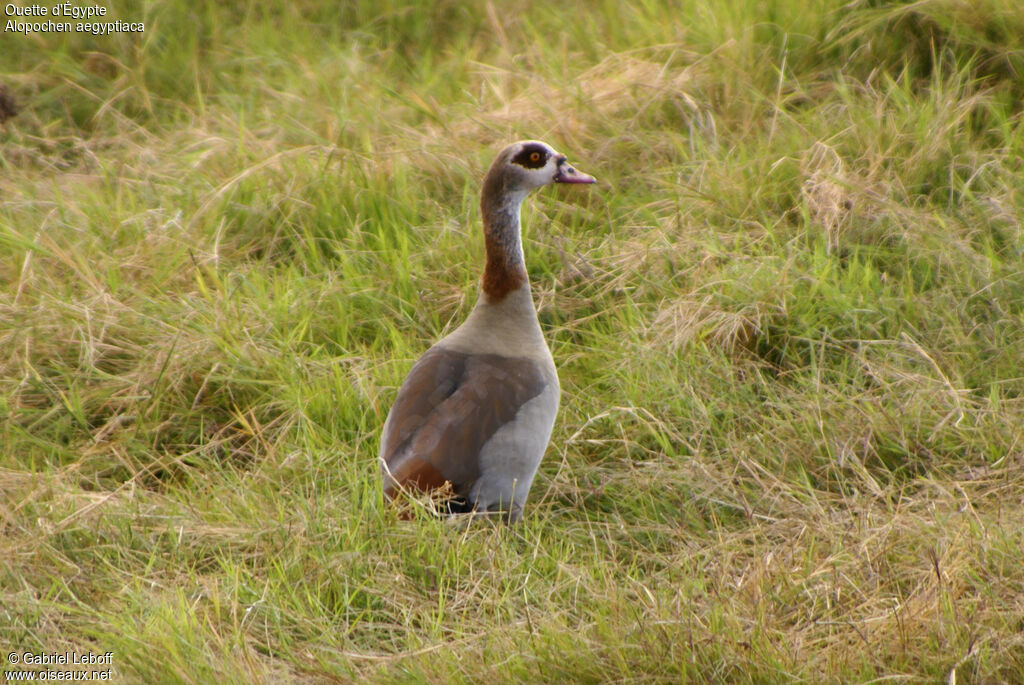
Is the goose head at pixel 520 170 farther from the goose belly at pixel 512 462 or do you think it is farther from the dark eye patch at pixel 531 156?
the goose belly at pixel 512 462

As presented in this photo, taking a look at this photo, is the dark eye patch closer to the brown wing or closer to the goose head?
the goose head

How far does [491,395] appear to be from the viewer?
3.61 metres

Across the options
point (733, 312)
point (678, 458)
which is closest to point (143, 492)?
point (678, 458)

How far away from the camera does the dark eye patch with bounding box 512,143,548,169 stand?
13.4ft

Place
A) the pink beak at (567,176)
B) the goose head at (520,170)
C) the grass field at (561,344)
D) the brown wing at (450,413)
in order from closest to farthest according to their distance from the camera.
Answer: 1. the grass field at (561,344)
2. the brown wing at (450,413)
3. the goose head at (520,170)
4. the pink beak at (567,176)

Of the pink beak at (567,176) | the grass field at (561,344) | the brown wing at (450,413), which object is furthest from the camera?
the pink beak at (567,176)

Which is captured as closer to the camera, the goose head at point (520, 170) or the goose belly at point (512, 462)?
the goose belly at point (512, 462)

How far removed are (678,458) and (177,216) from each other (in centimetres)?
244

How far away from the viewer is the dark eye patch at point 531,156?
407 centimetres

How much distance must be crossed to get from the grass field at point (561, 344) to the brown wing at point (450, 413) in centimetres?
14

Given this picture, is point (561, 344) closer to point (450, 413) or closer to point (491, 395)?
point (491, 395)

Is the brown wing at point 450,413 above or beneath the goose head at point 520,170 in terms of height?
beneath

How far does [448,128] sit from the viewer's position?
5359 mm

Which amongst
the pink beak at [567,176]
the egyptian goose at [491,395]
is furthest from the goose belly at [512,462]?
the pink beak at [567,176]
